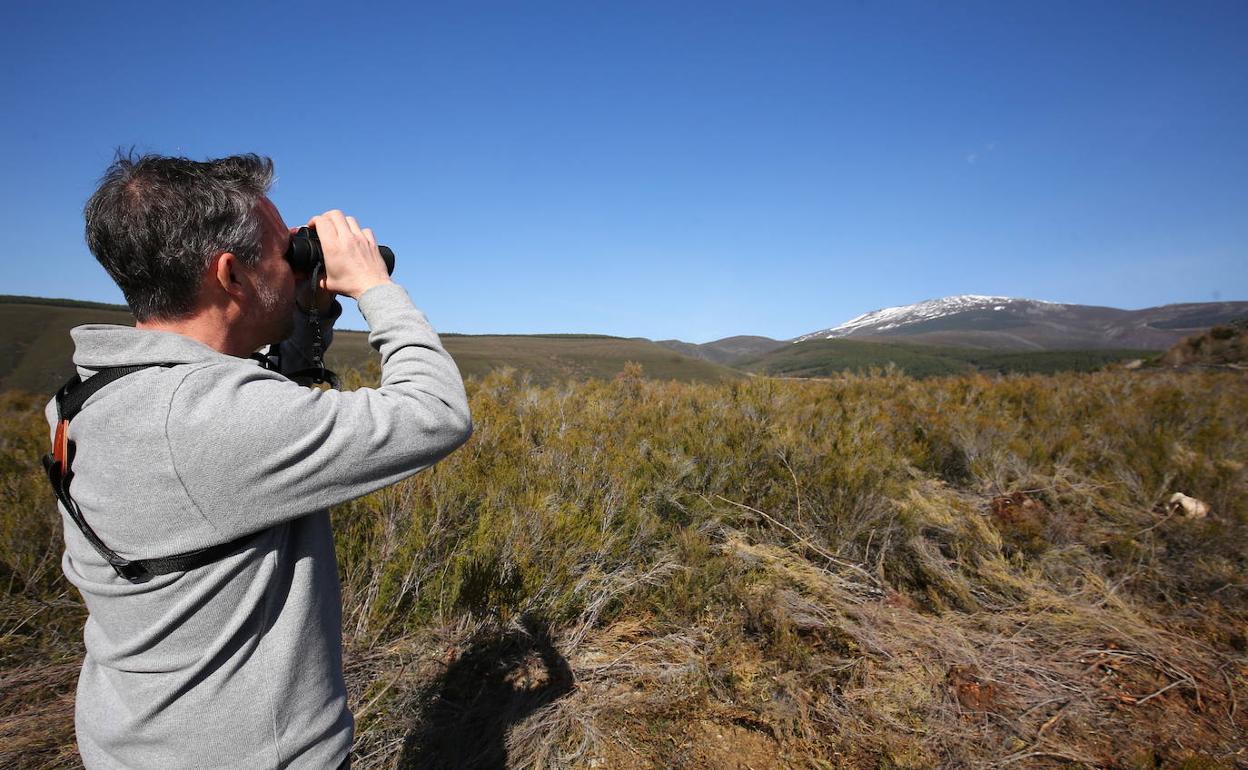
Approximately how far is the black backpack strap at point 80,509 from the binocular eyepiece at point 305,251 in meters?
0.28

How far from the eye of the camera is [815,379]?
8.15m

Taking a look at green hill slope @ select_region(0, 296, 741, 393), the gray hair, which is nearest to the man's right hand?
the gray hair

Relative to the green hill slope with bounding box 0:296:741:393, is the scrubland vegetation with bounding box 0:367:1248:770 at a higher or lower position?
lower

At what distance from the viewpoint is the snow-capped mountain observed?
123 metres

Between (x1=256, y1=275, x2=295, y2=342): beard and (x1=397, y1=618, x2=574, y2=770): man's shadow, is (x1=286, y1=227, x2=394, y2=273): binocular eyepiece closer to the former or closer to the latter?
(x1=256, y1=275, x2=295, y2=342): beard

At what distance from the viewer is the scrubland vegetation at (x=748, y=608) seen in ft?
6.97

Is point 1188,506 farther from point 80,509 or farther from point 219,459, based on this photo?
point 80,509

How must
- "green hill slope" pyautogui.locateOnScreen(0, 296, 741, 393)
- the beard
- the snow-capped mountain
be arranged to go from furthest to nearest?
1. the snow-capped mountain
2. "green hill slope" pyautogui.locateOnScreen(0, 296, 741, 393)
3. the beard

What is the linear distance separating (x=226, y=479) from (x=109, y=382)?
0.81 ft

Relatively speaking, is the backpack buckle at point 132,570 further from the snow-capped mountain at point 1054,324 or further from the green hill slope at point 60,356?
the snow-capped mountain at point 1054,324

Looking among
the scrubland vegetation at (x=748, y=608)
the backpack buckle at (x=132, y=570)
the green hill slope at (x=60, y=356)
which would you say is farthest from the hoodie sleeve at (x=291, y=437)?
the green hill slope at (x=60, y=356)

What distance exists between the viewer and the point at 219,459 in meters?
0.75

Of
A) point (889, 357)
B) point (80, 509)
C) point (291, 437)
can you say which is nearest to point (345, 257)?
point (291, 437)

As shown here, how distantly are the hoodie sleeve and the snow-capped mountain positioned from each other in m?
130
